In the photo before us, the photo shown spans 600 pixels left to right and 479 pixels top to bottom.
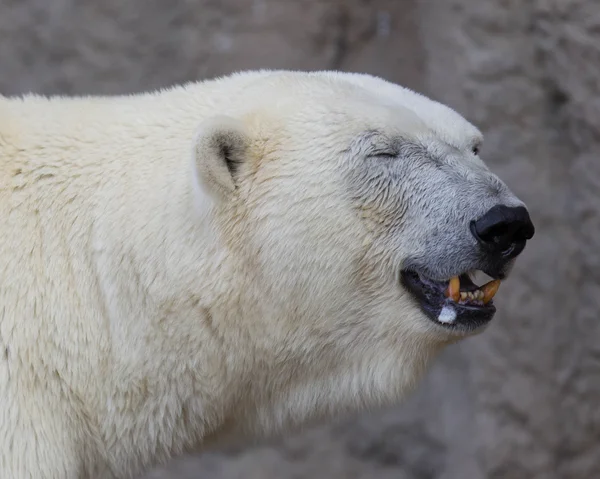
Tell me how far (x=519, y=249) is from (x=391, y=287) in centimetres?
24

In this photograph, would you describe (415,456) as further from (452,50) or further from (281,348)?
(281,348)

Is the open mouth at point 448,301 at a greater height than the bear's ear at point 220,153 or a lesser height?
lesser

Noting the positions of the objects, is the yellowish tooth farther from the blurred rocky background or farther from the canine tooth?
the blurred rocky background

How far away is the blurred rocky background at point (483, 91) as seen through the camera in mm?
3035

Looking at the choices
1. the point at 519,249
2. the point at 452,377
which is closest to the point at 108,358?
the point at 519,249

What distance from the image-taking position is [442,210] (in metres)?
1.55

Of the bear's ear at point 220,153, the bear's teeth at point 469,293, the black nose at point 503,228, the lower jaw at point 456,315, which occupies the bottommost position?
the lower jaw at point 456,315

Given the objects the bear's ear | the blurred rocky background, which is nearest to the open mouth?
the bear's ear

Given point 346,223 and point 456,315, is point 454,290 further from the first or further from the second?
point 346,223

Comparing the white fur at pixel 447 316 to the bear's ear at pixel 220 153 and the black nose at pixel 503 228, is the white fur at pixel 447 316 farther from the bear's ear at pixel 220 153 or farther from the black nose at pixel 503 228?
the bear's ear at pixel 220 153

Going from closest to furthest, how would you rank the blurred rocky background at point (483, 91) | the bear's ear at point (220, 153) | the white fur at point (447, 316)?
the bear's ear at point (220, 153), the white fur at point (447, 316), the blurred rocky background at point (483, 91)

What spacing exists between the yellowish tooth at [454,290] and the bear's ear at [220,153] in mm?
432

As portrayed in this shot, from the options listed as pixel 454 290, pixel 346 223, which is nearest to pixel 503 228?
pixel 454 290

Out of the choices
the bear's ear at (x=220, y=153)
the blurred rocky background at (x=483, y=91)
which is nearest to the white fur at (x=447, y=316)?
the bear's ear at (x=220, y=153)
